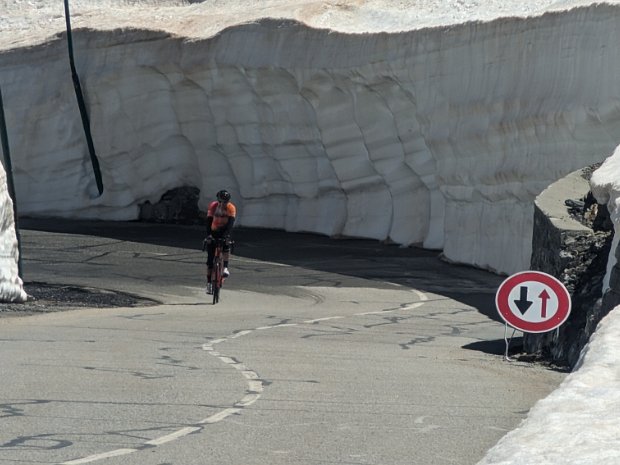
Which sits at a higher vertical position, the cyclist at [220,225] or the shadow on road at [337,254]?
the cyclist at [220,225]

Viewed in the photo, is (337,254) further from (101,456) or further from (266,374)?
(101,456)

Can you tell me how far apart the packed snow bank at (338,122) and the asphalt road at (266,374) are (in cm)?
239

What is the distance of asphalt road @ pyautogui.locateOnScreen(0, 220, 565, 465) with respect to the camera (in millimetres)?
7059

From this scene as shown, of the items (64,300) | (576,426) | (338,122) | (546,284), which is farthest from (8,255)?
(576,426)

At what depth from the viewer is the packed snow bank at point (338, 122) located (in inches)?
864

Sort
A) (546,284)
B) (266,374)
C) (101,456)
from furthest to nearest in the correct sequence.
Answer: (546,284)
(266,374)
(101,456)

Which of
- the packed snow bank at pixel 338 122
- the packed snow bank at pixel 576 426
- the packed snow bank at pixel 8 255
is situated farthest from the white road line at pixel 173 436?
the packed snow bank at pixel 338 122

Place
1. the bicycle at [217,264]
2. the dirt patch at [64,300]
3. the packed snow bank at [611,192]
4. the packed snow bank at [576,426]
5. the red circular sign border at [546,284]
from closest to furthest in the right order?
the packed snow bank at [576,426] < the packed snow bank at [611,192] < the red circular sign border at [546,284] < the dirt patch at [64,300] < the bicycle at [217,264]

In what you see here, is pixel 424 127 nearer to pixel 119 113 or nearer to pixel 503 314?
pixel 119 113

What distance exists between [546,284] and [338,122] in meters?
16.2

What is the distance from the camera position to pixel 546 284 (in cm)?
1127

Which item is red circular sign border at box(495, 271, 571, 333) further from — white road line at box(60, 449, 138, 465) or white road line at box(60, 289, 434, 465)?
white road line at box(60, 449, 138, 465)

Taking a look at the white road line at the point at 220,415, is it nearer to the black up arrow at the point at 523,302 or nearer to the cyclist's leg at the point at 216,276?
the black up arrow at the point at 523,302

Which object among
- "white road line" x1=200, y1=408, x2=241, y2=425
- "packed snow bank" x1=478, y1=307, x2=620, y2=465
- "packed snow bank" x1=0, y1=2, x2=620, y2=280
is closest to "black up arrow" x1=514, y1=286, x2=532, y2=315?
"white road line" x1=200, y1=408, x2=241, y2=425
